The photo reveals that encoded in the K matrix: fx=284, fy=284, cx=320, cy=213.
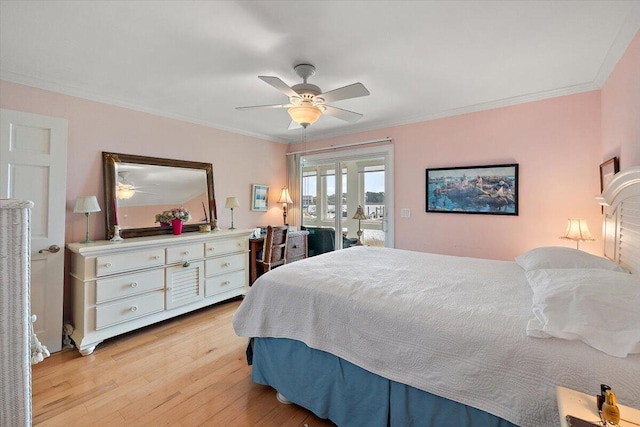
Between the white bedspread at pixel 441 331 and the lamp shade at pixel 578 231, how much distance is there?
2.68ft

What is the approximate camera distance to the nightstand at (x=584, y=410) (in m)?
0.78

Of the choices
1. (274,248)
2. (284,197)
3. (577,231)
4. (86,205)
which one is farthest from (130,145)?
(577,231)

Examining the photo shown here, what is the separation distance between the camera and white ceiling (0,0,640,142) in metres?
1.66

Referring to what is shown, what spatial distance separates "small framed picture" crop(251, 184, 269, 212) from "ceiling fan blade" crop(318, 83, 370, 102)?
8.54 ft

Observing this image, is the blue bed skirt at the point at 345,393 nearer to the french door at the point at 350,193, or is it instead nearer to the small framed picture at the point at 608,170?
the small framed picture at the point at 608,170

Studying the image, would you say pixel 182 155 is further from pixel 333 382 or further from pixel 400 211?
pixel 333 382

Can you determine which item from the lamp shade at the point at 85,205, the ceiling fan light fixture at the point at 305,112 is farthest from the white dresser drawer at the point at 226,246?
the ceiling fan light fixture at the point at 305,112

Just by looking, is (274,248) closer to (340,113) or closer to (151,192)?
(151,192)

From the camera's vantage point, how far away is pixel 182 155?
12.0 feet

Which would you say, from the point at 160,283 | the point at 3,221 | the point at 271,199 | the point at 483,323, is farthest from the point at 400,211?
the point at 3,221

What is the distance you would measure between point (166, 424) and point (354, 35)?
2.71 metres

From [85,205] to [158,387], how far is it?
1.80 metres

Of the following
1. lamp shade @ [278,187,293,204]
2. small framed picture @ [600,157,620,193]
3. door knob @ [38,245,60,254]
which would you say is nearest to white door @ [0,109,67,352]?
door knob @ [38,245,60,254]

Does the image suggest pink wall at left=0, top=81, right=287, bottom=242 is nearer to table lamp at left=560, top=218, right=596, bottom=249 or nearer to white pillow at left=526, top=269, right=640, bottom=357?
A: white pillow at left=526, top=269, right=640, bottom=357
